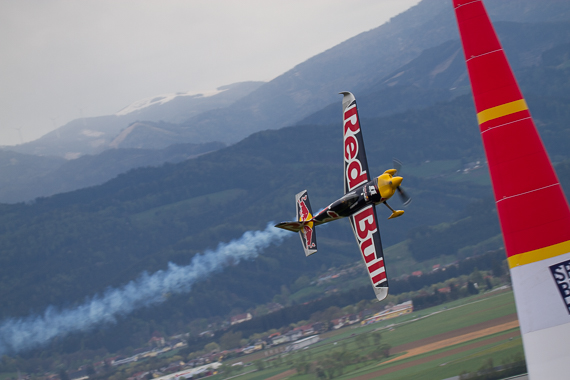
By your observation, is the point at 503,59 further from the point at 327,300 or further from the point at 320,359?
the point at 327,300

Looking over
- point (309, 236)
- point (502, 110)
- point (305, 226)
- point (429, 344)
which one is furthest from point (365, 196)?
point (429, 344)

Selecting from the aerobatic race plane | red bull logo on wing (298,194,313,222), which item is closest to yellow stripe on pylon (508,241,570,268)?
the aerobatic race plane

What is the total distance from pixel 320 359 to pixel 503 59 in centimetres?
9857

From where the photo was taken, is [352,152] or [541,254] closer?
[541,254]

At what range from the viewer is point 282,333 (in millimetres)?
151500

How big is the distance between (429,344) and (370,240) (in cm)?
8128

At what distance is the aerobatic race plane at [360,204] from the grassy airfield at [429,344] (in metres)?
55.7

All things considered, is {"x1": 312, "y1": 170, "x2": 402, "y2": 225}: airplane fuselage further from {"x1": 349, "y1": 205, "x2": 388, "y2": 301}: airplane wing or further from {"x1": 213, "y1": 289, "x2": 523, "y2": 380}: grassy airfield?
{"x1": 213, "y1": 289, "x2": 523, "y2": 380}: grassy airfield

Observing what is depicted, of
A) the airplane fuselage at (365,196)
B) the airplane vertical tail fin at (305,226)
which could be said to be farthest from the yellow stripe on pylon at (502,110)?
the airplane vertical tail fin at (305,226)

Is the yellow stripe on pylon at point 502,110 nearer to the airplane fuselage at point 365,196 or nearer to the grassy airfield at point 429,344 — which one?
the airplane fuselage at point 365,196

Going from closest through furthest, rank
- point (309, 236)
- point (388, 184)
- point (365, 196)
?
point (388, 184)
point (365, 196)
point (309, 236)

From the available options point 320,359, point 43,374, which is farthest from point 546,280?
point 43,374

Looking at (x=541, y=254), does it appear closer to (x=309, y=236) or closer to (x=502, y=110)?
(x=502, y=110)

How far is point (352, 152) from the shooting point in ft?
94.6
